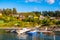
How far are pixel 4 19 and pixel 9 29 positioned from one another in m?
1.02

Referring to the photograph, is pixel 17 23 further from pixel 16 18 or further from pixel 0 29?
pixel 0 29

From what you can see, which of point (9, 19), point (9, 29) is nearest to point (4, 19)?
point (9, 19)

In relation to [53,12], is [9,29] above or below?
below

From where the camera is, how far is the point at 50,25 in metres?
11.9

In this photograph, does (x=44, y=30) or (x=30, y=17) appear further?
(x=44, y=30)

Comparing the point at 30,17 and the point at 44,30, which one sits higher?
the point at 30,17

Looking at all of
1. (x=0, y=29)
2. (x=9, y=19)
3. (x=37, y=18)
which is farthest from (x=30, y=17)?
(x=0, y=29)

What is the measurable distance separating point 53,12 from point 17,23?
2.03m

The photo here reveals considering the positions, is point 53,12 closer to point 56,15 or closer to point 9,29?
point 56,15

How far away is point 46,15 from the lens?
459 inches

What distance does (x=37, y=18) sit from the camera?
458 inches

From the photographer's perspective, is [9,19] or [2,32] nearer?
[9,19]

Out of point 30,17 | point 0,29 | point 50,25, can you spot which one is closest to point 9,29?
point 0,29

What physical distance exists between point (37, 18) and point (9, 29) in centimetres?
181
